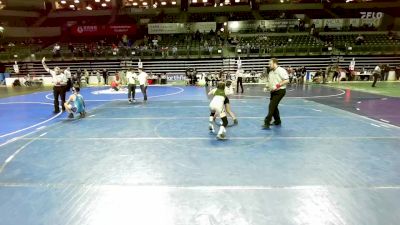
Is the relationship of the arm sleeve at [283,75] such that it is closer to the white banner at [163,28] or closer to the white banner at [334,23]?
the white banner at [163,28]

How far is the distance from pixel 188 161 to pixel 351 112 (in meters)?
7.80

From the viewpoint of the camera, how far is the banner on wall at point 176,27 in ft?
115

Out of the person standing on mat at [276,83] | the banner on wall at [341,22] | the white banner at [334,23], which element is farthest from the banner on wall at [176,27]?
the person standing on mat at [276,83]

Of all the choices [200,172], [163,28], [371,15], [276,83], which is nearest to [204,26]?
[163,28]

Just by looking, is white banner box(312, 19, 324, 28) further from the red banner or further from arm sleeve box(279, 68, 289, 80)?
arm sleeve box(279, 68, 289, 80)

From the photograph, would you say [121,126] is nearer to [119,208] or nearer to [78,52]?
[119,208]

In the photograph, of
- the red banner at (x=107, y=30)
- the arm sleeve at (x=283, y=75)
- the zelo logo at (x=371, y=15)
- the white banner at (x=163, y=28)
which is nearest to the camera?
the arm sleeve at (x=283, y=75)

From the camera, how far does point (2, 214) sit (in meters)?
3.94

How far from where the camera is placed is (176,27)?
35.2 m

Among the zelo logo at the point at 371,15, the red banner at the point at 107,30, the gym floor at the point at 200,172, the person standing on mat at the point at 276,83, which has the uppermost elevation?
the zelo logo at the point at 371,15

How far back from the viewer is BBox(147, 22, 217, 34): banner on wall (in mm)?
34969

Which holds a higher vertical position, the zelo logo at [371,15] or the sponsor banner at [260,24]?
the zelo logo at [371,15]

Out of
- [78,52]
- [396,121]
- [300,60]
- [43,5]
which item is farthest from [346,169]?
[43,5]

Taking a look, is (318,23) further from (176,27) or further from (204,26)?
(176,27)
